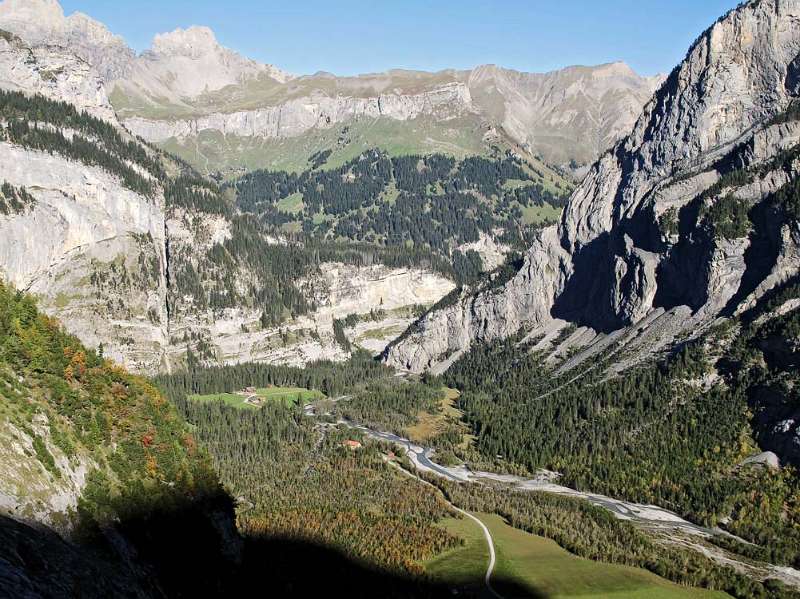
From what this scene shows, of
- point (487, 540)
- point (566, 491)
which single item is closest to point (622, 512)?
point (566, 491)

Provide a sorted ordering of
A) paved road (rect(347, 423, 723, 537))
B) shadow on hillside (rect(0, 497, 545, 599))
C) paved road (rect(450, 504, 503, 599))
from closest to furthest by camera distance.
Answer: shadow on hillside (rect(0, 497, 545, 599)) < paved road (rect(450, 504, 503, 599)) < paved road (rect(347, 423, 723, 537))

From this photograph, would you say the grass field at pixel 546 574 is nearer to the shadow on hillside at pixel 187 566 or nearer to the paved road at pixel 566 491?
the shadow on hillside at pixel 187 566

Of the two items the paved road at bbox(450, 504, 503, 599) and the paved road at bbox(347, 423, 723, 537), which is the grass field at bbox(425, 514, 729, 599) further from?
the paved road at bbox(347, 423, 723, 537)

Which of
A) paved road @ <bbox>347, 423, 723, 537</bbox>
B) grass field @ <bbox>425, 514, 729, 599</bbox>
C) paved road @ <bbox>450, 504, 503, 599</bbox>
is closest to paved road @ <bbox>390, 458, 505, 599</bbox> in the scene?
paved road @ <bbox>450, 504, 503, 599</bbox>

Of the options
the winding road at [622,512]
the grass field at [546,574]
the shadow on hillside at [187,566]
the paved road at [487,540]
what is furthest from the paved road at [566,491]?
the shadow on hillside at [187,566]

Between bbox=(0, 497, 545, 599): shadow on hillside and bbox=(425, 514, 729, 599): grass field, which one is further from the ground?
bbox=(0, 497, 545, 599): shadow on hillside

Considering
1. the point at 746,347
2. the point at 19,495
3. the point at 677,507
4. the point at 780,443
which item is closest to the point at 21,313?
the point at 19,495

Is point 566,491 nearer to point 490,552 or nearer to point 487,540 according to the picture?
point 487,540
